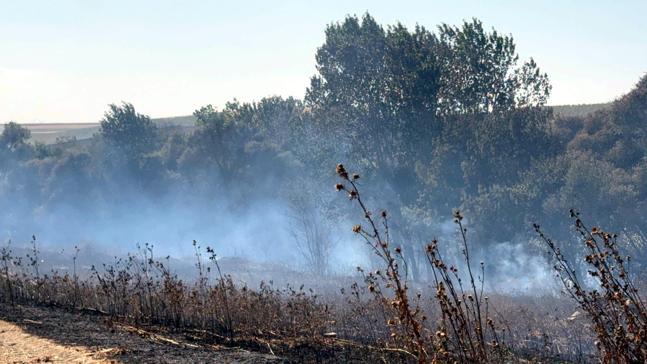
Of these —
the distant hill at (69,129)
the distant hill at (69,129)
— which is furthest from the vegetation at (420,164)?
the distant hill at (69,129)

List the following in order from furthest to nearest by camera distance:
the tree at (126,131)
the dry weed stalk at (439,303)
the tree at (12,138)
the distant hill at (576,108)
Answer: the distant hill at (576,108), the tree at (12,138), the tree at (126,131), the dry weed stalk at (439,303)

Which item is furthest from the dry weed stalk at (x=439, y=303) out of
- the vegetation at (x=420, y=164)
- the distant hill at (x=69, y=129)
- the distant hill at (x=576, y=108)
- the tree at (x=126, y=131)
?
the distant hill at (x=69, y=129)

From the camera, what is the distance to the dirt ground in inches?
399

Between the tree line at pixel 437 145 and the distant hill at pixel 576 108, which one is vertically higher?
the distant hill at pixel 576 108

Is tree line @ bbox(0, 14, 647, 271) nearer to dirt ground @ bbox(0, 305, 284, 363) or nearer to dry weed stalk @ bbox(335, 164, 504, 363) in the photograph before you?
dirt ground @ bbox(0, 305, 284, 363)

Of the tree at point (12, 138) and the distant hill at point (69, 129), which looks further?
the distant hill at point (69, 129)

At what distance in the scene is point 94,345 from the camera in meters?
11.0

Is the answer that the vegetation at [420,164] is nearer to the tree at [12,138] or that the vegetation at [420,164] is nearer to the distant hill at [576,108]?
the tree at [12,138]

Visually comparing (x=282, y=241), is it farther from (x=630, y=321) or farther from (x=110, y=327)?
(x=630, y=321)

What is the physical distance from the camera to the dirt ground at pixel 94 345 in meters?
10.1

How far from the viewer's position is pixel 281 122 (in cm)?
6000

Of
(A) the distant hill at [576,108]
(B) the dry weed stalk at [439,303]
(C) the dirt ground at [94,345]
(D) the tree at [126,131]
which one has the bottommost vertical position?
(C) the dirt ground at [94,345]

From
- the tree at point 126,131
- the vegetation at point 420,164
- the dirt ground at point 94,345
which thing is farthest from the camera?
the tree at point 126,131

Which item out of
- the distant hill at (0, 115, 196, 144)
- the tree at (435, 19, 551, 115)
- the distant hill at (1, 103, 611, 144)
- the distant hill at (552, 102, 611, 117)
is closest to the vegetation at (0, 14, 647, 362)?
the tree at (435, 19, 551, 115)
